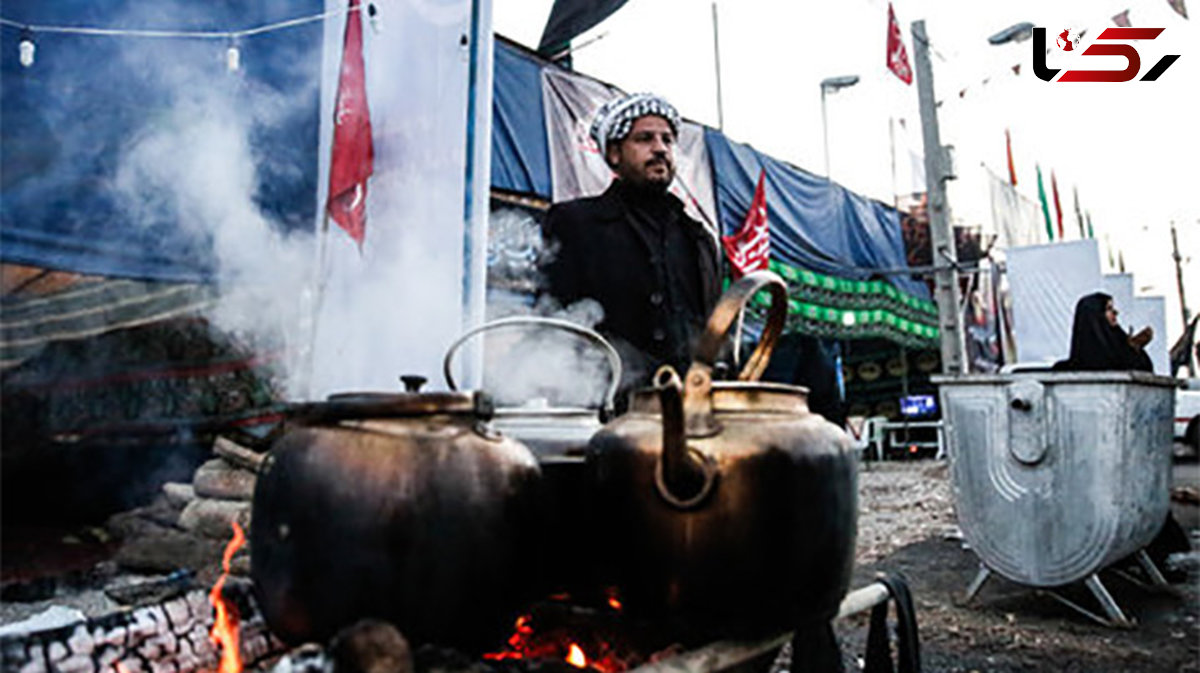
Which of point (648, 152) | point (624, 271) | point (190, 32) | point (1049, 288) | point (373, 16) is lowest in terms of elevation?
point (624, 271)

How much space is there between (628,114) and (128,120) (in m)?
2.61

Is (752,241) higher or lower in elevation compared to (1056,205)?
lower

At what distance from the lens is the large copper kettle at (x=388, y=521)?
116 centimetres

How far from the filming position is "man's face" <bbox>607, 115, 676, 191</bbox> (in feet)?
8.87

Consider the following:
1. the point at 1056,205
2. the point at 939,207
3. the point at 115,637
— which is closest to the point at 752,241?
the point at 939,207

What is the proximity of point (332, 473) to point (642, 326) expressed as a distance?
5.35ft

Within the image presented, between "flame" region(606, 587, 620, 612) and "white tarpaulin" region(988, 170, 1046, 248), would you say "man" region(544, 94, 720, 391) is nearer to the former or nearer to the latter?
"flame" region(606, 587, 620, 612)

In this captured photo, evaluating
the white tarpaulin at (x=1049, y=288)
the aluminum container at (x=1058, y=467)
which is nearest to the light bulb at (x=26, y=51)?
the aluminum container at (x=1058, y=467)

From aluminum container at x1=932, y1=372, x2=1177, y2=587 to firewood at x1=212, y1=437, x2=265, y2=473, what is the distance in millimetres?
3975

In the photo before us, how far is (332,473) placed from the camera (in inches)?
46.3

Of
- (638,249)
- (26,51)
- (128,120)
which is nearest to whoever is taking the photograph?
(638,249)

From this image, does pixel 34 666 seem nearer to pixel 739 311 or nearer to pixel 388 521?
pixel 388 521

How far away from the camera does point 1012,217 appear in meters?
16.6

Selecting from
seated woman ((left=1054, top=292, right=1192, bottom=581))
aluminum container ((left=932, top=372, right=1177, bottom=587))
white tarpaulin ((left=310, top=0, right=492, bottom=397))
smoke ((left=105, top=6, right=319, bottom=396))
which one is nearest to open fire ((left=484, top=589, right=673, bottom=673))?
white tarpaulin ((left=310, top=0, right=492, bottom=397))
